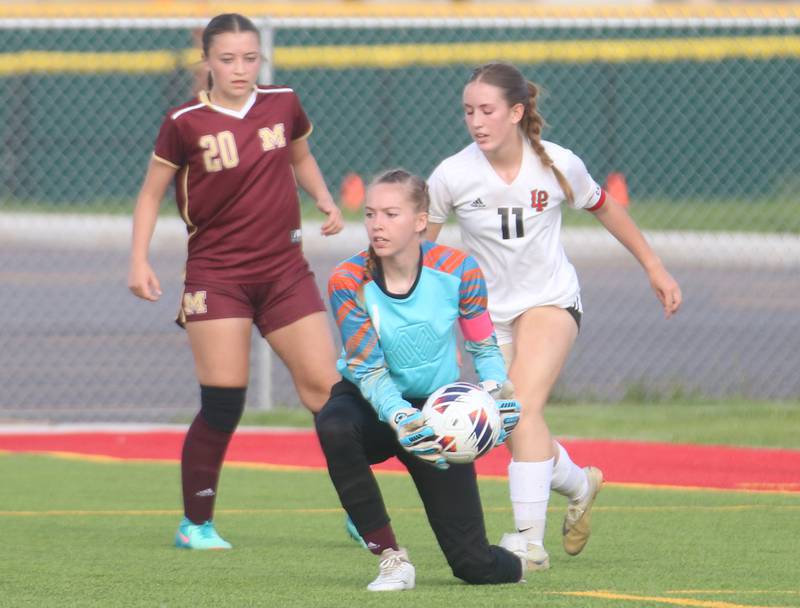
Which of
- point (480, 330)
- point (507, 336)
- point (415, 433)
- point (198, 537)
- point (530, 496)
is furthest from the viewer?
point (198, 537)

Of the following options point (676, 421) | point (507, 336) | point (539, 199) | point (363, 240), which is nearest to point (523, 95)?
point (539, 199)

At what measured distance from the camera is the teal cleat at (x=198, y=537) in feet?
22.4

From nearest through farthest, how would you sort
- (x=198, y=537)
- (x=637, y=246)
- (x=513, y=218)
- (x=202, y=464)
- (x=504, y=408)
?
1. (x=504, y=408)
2. (x=513, y=218)
3. (x=637, y=246)
4. (x=198, y=537)
5. (x=202, y=464)

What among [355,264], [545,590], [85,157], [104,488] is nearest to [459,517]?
[545,590]

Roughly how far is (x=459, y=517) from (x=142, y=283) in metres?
1.74

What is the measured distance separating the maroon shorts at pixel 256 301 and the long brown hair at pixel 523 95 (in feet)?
3.69

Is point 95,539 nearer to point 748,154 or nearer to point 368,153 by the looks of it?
point 368,153

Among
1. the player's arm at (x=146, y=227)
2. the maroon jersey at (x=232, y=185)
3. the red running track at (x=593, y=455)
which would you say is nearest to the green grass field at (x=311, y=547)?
the red running track at (x=593, y=455)

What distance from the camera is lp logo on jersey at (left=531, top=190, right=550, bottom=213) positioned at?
650cm

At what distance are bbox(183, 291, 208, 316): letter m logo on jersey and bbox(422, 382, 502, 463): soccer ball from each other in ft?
5.45

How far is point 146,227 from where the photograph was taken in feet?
22.6

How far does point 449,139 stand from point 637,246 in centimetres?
1526

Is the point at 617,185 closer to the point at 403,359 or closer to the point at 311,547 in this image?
the point at 311,547

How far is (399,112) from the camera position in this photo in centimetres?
2005
